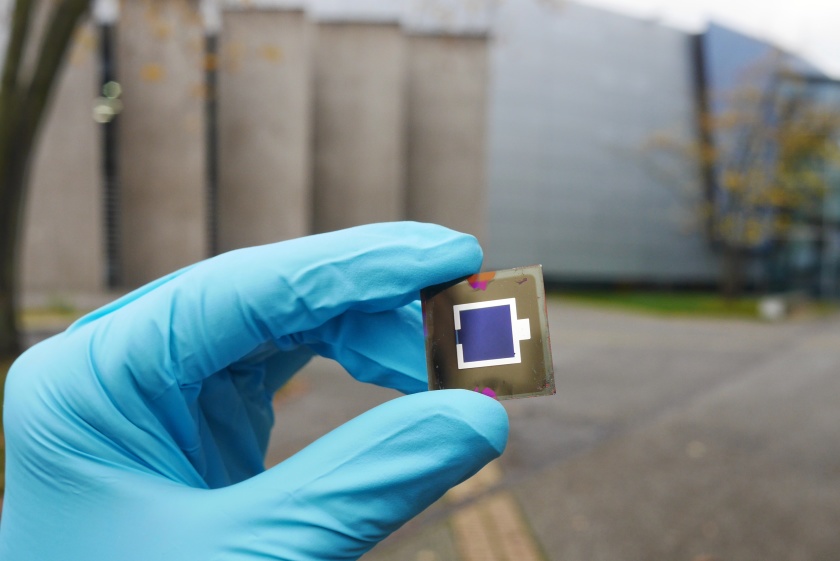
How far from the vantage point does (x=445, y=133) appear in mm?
18156

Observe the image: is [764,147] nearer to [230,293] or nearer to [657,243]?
[657,243]

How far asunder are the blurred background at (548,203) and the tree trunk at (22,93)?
0.74 feet

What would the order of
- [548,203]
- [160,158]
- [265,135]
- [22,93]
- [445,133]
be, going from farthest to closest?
[548,203] < [445,133] < [265,135] < [160,158] < [22,93]

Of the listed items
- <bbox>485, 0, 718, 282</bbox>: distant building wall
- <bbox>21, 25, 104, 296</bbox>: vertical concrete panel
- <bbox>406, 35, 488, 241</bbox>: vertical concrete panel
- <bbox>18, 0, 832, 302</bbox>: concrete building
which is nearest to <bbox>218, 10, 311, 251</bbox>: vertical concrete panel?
<bbox>18, 0, 832, 302</bbox>: concrete building

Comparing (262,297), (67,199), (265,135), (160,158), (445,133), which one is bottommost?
(67,199)

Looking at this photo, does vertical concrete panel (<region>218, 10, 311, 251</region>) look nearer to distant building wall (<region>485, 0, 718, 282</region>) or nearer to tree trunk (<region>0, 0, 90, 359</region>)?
tree trunk (<region>0, 0, 90, 359</region>)

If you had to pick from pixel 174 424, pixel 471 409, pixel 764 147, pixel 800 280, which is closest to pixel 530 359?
pixel 471 409

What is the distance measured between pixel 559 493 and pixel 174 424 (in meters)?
3.60

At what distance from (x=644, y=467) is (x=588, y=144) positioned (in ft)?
82.2

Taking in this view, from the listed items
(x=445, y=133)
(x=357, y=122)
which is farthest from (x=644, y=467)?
(x=445, y=133)

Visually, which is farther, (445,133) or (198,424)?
(445,133)

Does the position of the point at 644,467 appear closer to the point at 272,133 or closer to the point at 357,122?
the point at 272,133

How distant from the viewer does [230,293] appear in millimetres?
1311

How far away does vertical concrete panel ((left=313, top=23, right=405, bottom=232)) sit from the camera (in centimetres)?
1658
